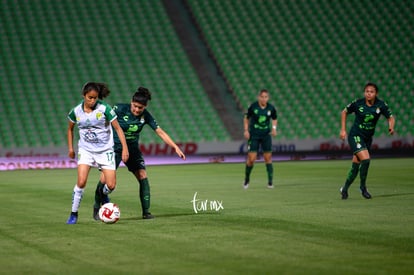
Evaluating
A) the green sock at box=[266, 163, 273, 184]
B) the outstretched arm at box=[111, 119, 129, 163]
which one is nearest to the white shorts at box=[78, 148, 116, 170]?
the outstretched arm at box=[111, 119, 129, 163]

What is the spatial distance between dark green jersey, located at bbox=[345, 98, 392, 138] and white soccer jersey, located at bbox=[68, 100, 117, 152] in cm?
585

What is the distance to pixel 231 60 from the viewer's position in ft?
117

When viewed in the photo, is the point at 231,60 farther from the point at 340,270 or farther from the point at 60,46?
the point at 340,270

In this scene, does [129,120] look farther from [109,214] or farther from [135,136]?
[109,214]

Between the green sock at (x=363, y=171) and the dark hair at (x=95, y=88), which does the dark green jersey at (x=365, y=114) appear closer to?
the green sock at (x=363, y=171)

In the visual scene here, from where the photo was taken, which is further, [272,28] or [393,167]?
[272,28]

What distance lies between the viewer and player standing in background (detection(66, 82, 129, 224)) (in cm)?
1081

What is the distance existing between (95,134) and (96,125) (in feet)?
0.53

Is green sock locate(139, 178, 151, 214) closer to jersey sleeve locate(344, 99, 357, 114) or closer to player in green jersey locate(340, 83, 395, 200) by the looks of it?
player in green jersey locate(340, 83, 395, 200)

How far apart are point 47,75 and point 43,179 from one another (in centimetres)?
1154

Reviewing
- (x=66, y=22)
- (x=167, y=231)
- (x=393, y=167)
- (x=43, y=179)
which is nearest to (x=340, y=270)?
(x=167, y=231)

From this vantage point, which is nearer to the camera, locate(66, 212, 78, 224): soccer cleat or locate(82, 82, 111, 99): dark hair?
locate(82, 82, 111, 99): dark hair

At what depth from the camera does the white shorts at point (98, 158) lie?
11062 mm

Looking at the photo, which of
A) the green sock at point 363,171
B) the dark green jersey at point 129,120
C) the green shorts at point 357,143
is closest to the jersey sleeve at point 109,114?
the dark green jersey at point 129,120
